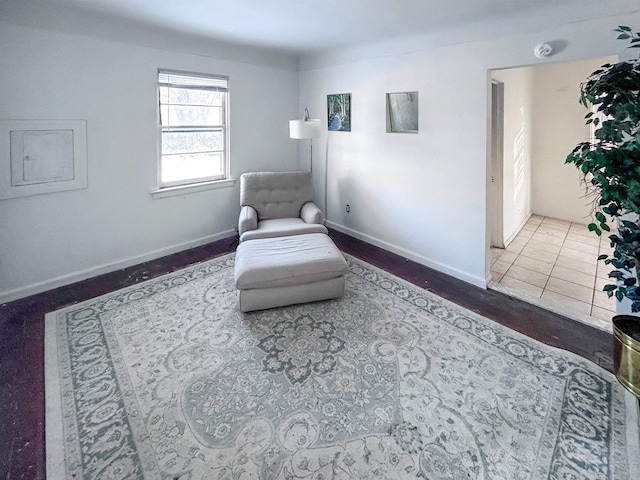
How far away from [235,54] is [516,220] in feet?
14.6

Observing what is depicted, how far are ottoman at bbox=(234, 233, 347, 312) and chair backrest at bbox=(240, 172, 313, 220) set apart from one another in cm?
117

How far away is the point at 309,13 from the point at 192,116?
1.92 m

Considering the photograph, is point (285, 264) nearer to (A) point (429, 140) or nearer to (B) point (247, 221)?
(B) point (247, 221)

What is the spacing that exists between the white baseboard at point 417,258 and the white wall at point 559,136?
3.02m

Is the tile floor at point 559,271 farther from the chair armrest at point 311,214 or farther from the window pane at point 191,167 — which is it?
the window pane at point 191,167

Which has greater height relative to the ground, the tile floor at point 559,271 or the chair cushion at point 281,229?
the chair cushion at point 281,229

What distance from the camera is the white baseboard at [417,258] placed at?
341cm

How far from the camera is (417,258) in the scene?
3.96m

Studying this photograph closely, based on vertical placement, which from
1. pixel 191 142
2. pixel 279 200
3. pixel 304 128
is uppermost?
pixel 304 128

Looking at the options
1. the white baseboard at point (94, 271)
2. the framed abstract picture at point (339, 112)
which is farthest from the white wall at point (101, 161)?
the framed abstract picture at point (339, 112)

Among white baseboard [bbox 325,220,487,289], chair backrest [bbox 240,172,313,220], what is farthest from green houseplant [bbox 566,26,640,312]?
chair backrest [bbox 240,172,313,220]

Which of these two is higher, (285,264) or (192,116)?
(192,116)

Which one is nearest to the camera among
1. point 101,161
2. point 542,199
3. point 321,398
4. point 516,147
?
point 321,398

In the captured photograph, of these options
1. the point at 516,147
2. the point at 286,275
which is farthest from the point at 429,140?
the point at 286,275
